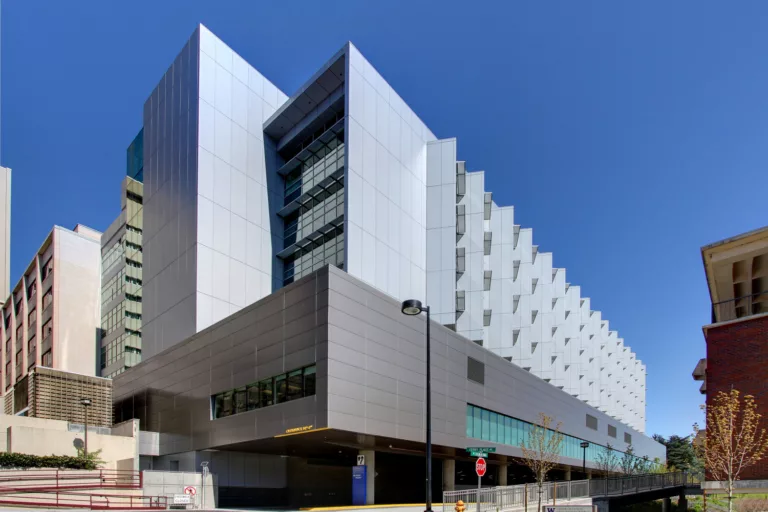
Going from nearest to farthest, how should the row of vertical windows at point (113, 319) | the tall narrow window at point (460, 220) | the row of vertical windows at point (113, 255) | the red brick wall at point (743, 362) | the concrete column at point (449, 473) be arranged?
the red brick wall at point (743, 362) < the concrete column at point (449, 473) < the tall narrow window at point (460, 220) < the row of vertical windows at point (113, 319) < the row of vertical windows at point (113, 255)

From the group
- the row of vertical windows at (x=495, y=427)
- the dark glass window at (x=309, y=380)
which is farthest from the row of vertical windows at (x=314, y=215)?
the row of vertical windows at (x=495, y=427)

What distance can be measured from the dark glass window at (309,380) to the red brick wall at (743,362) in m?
17.4

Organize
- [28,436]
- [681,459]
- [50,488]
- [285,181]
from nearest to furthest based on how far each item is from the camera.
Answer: [50,488] < [28,436] < [285,181] < [681,459]

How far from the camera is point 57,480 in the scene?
29578 millimetres

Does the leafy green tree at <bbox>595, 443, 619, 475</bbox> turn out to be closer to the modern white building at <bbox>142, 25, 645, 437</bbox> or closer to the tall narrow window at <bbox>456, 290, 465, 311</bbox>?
the modern white building at <bbox>142, 25, 645, 437</bbox>

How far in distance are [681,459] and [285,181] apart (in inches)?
4412

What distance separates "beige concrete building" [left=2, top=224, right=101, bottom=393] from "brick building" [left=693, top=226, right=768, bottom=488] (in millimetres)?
56579

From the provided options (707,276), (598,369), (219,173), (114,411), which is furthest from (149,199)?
(598,369)

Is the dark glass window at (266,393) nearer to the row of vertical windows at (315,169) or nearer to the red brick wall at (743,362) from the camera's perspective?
the row of vertical windows at (315,169)

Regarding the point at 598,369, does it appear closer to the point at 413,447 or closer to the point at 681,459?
the point at 413,447

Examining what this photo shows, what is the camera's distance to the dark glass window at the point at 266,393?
34875 mm

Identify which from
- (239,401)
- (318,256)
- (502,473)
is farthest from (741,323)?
(502,473)

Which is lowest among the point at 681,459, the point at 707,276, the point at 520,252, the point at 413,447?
the point at 681,459

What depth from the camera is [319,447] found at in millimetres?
38750
